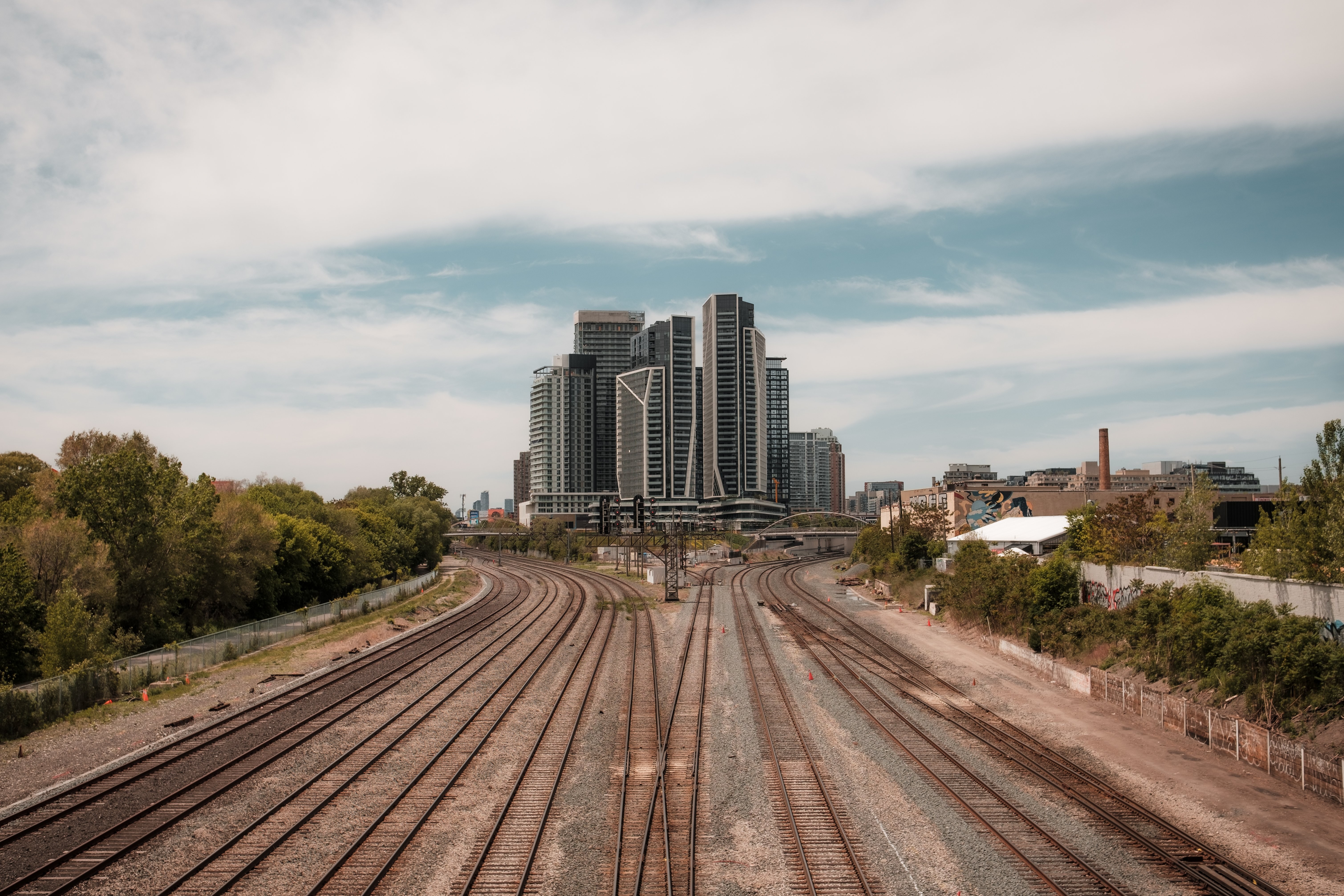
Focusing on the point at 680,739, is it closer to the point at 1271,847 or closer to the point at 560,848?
the point at 560,848

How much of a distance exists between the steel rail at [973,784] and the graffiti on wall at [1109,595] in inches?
412

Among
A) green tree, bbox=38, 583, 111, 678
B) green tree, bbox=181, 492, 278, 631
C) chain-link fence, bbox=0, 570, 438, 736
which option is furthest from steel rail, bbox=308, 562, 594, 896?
green tree, bbox=181, 492, 278, 631

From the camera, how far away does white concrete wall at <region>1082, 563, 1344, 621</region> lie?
67.5ft

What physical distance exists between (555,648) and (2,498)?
138 feet

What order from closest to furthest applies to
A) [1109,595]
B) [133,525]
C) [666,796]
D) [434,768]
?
[666,796] → [434,768] → [1109,595] → [133,525]

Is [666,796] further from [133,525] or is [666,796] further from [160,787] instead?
[133,525]

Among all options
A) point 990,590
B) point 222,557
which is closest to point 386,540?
point 222,557

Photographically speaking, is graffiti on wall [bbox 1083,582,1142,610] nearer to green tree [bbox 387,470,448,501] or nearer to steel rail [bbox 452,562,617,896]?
steel rail [bbox 452,562,617,896]

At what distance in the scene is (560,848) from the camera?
48.8 feet

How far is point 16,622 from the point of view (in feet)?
104

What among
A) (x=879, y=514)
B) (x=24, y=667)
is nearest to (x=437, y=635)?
(x=24, y=667)

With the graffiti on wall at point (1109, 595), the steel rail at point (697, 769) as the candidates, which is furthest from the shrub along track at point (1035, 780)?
the graffiti on wall at point (1109, 595)

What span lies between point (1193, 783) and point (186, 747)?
2540 centimetres

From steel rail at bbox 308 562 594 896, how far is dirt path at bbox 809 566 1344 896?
15.2 meters
